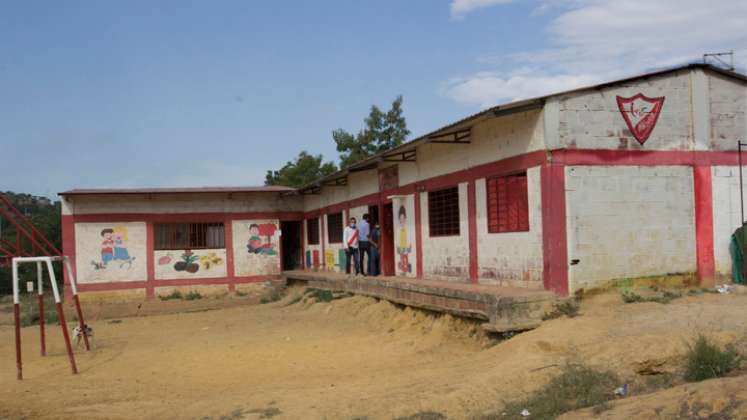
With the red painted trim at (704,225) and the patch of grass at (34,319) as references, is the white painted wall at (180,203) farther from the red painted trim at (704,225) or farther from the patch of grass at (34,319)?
the red painted trim at (704,225)

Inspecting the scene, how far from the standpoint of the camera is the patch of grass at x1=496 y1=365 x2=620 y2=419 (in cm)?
658

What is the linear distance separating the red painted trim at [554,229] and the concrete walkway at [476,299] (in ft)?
1.02

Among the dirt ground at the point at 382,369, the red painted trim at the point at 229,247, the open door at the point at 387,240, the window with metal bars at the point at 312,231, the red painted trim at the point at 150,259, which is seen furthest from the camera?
the window with metal bars at the point at 312,231

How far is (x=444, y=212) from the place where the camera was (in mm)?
14711

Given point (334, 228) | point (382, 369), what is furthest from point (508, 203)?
point (334, 228)

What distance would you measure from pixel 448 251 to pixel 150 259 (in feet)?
43.3

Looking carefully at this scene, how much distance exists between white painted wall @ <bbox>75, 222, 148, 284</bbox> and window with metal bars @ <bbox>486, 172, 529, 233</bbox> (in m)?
15.0

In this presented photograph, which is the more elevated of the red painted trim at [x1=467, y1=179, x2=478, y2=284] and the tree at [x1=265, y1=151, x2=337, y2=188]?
the tree at [x1=265, y1=151, x2=337, y2=188]

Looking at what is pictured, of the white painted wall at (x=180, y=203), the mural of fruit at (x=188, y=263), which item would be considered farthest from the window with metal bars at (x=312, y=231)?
the mural of fruit at (x=188, y=263)

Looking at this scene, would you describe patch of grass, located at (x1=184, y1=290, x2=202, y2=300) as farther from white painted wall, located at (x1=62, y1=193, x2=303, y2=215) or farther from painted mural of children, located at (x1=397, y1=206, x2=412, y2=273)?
painted mural of children, located at (x1=397, y1=206, x2=412, y2=273)

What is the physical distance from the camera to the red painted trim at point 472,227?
1324 centimetres

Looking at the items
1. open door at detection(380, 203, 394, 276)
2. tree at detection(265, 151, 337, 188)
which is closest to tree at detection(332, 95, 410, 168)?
tree at detection(265, 151, 337, 188)

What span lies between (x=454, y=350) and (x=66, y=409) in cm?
588

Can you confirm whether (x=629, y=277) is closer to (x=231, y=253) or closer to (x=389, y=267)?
(x=389, y=267)
